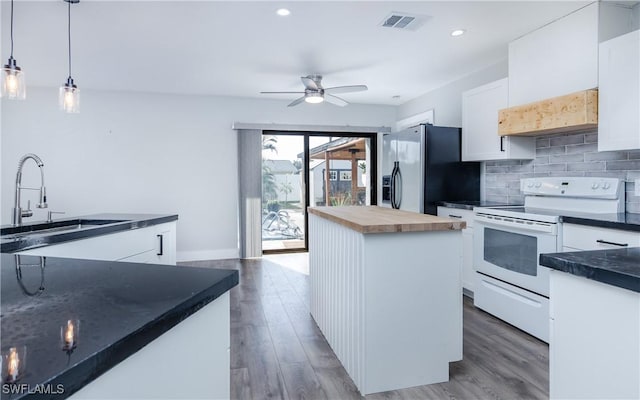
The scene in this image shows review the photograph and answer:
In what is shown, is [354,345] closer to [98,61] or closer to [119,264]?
[119,264]

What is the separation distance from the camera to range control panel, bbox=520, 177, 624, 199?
104 inches

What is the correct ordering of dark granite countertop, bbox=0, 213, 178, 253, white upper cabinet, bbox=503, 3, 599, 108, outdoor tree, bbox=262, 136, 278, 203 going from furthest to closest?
outdoor tree, bbox=262, 136, 278, 203 → white upper cabinet, bbox=503, 3, 599, 108 → dark granite countertop, bbox=0, 213, 178, 253

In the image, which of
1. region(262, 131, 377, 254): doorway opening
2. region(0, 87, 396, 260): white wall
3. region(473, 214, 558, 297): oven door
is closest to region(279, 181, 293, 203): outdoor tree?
region(262, 131, 377, 254): doorway opening

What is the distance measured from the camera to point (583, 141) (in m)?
3.02

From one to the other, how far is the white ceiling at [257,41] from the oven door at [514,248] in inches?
64.6

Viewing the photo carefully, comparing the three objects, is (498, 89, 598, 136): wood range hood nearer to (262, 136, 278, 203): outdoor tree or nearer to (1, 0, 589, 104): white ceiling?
(1, 0, 589, 104): white ceiling

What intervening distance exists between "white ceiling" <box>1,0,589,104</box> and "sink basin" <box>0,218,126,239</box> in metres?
1.56

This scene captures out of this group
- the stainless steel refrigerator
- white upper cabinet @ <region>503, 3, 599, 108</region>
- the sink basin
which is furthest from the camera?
the stainless steel refrigerator

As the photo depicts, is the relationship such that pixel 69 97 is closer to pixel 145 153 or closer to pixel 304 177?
pixel 145 153

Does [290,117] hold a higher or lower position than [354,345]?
higher

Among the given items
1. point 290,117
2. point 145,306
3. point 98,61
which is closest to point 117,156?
point 98,61

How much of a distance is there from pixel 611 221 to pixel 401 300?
1.41m

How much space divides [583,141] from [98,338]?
3.59 m

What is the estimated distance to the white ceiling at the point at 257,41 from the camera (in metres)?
2.71
